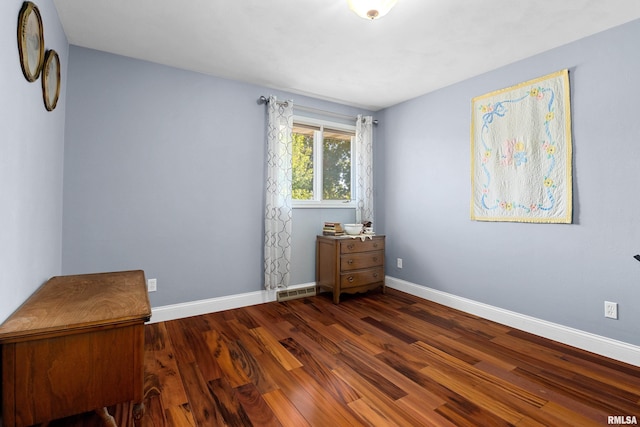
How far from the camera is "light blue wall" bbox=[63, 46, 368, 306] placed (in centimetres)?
254

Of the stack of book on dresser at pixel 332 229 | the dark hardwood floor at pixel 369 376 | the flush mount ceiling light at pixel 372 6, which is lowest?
the dark hardwood floor at pixel 369 376

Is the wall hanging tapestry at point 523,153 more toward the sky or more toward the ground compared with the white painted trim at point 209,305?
more toward the sky

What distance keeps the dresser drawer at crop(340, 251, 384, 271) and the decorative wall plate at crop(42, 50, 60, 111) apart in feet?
9.04

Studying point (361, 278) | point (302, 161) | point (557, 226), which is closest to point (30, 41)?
point (302, 161)

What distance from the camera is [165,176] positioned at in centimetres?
286

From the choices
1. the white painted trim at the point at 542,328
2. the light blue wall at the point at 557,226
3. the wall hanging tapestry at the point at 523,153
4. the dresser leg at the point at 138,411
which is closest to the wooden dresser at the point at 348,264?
the light blue wall at the point at 557,226

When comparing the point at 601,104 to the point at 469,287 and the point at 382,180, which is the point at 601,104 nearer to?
the point at 469,287

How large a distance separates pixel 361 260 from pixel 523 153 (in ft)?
6.33

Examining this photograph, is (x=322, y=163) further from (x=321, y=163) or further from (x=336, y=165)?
(x=336, y=165)

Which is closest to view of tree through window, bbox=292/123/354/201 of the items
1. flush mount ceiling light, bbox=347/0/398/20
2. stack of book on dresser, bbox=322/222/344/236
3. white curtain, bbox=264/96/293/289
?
white curtain, bbox=264/96/293/289

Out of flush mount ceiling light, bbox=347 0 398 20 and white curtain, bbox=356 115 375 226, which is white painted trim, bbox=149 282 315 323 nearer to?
white curtain, bbox=356 115 375 226

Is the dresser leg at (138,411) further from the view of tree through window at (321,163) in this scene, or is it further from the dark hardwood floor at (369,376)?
the view of tree through window at (321,163)

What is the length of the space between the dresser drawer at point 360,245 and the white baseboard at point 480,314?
594 mm

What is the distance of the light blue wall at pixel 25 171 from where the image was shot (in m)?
1.26
